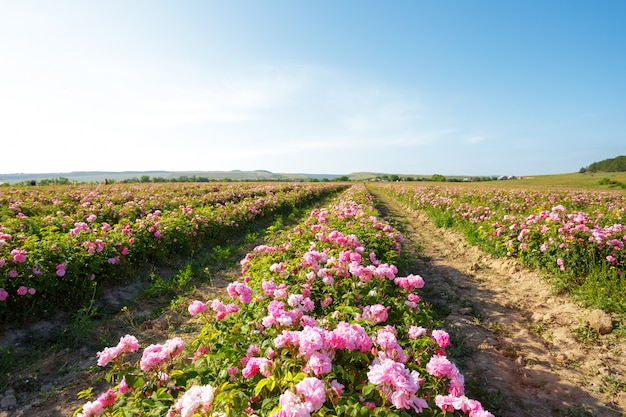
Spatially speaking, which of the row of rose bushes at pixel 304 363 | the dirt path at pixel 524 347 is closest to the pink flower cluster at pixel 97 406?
the row of rose bushes at pixel 304 363

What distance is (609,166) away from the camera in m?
71.2

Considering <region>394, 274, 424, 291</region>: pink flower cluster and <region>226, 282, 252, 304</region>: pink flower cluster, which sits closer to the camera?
<region>226, 282, 252, 304</region>: pink flower cluster

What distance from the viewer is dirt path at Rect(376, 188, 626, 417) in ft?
11.4

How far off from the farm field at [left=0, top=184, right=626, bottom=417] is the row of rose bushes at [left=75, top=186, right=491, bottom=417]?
1cm

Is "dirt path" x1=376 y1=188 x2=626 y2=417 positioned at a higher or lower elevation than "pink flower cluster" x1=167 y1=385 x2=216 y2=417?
lower

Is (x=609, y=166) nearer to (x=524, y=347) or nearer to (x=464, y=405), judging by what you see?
(x=524, y=347)

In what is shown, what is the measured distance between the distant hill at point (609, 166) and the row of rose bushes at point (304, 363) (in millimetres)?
91030

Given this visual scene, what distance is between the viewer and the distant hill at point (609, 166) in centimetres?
6812

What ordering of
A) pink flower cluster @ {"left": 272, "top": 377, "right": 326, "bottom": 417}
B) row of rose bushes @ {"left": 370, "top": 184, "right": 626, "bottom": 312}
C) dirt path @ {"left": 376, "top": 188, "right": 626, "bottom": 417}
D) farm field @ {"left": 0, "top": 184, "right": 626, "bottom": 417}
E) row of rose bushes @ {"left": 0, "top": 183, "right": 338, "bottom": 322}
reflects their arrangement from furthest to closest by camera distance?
row of rose bushes @ {"left": 370, "top": 184, "right": 626, "bottom": 312} → row of rose bushes @ {"left": 0, "top": 183, "right": 338, "bottom": 322} → dirt path @ {"left": 376, "top": 188, "right": 626, "bottom": 417} → farm field @ {"left": 0, "top": 184, "right": 626, "bottom": 417} → pink flower cluster @ {"left": 272, "top": 377, "right": 326, "bottom": 417}

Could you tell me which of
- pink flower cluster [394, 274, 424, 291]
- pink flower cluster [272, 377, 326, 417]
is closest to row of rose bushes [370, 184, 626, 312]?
pink flower cluster [394, 274, 424, 291]

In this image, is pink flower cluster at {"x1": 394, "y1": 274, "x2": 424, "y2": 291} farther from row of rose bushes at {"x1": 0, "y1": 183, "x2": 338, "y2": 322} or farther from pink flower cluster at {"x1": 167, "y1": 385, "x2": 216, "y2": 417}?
row of rose bushes at {"x1": 0, "y1": 183, "x2": 338, "y2": 322}

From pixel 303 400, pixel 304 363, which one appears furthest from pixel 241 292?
pixel 303 400

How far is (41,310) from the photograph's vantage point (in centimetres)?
503

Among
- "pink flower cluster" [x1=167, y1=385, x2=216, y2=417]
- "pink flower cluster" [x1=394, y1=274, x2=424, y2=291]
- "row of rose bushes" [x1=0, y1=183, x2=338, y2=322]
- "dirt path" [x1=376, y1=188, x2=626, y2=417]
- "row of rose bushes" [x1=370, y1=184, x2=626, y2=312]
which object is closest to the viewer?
"pink flower cluster" [x1=167, y1=385, x2=216, y2=417]
